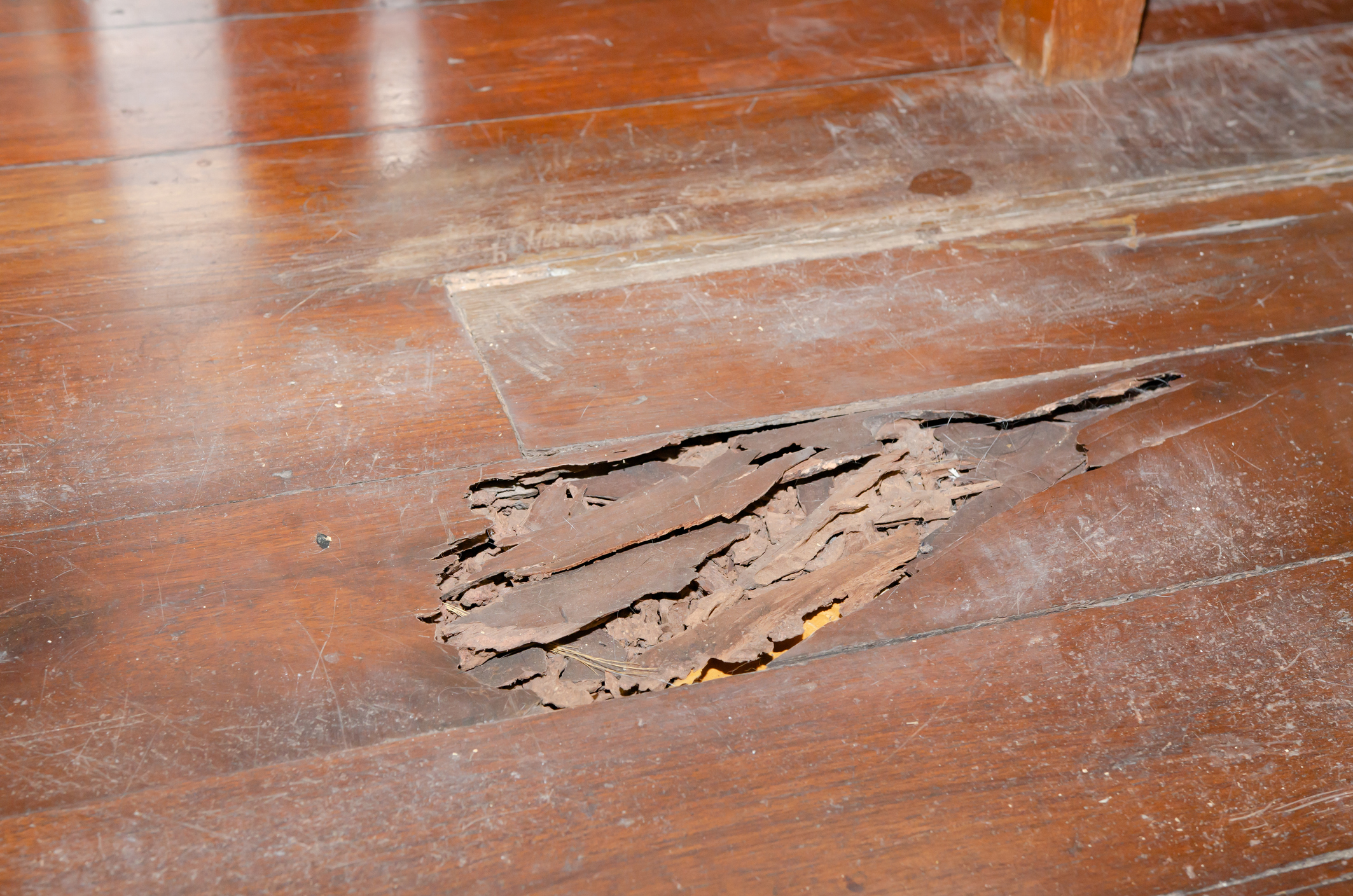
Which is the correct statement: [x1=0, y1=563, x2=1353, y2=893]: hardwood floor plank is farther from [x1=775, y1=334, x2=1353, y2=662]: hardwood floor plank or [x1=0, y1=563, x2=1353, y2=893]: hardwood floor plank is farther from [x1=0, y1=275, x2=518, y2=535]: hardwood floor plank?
[x1=0, y1=275, x2=518, y2=535]: hardwood floor plank

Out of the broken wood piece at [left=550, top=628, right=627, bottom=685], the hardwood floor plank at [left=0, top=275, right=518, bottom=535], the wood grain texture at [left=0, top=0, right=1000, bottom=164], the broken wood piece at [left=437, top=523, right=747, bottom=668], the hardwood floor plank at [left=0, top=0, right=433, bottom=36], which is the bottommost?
the broken wood piece at [left=550, top=628, right=627, bottom=685]

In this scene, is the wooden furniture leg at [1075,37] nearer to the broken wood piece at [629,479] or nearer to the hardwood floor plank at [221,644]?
the broken wood piece at [629,479]

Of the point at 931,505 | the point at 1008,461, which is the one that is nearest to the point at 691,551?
the point at 931,505

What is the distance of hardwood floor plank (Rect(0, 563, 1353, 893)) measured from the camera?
2.63 feet

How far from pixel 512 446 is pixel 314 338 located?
0.95ft

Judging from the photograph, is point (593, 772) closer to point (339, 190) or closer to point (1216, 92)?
point (339, 190)

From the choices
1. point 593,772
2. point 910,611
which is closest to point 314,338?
point 593,772

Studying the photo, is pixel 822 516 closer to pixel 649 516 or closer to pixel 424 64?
pixel 649 516

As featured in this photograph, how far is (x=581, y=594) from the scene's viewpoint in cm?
98

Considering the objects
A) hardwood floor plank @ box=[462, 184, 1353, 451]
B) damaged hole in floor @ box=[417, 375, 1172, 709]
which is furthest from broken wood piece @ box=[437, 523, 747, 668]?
hardwood floor plank @ box=[462, 184, 1353, 451]

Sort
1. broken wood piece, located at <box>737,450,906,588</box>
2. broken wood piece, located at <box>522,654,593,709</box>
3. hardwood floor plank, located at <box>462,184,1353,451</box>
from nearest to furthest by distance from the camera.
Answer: broken wood piece, located at <box>522,654,593,709</box> < broken wood piece, located at <box>737,450,906,588</box> < hardwood floor plank, located at <box>462,184,1353,451</box>

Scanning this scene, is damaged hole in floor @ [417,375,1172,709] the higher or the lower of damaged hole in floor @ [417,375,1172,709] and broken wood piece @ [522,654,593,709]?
the higher

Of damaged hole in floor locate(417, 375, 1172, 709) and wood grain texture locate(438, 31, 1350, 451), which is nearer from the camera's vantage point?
damaged hole in floor locate(417, 375, 1172, 709)

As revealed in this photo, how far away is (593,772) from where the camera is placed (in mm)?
854
